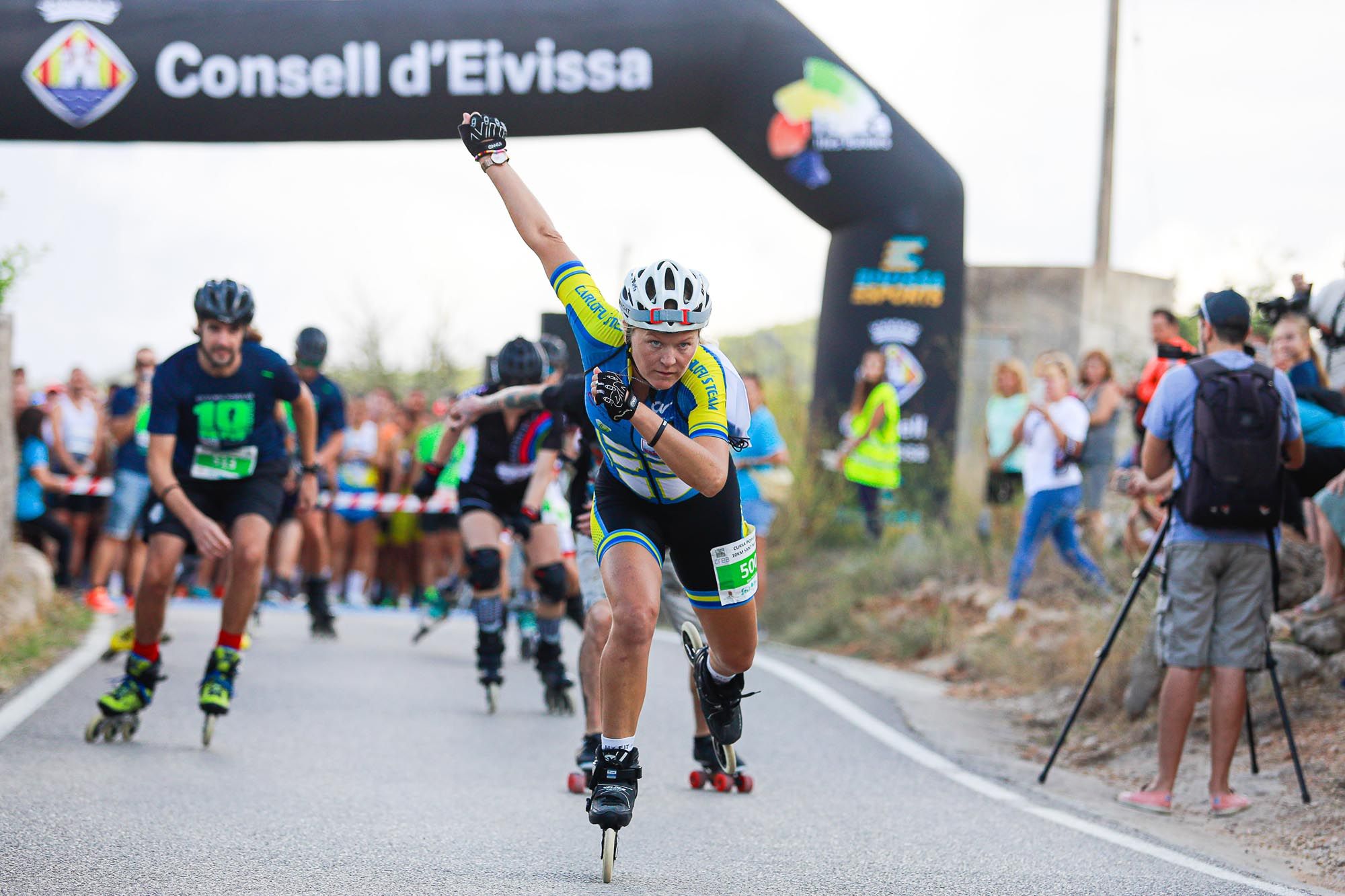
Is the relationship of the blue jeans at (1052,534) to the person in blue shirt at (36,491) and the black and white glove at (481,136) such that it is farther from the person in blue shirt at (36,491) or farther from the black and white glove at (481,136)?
the person in blue shirt at (36,491)

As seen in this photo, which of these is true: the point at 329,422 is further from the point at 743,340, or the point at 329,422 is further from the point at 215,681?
the point at 743,340

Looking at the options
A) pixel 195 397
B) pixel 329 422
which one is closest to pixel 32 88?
pixel 329 422

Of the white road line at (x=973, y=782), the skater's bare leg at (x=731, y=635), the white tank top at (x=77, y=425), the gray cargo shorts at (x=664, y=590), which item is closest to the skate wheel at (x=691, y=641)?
the skater's bare leg at (x=731, y=635)

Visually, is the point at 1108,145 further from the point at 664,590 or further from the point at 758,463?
the point at 664,590

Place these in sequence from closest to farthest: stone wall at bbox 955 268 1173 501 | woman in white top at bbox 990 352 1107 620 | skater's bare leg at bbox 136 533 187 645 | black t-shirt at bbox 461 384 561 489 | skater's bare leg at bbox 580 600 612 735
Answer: skater's bare leg at bbox 580 600 612 735 < skater's bare leg at bbox 136 533 187 645 < black t-shirt at bbox 461 384 561 489 < woman in white top at bbox 990 352 1107 620 < stone wall at bbox 955 268 1173 501

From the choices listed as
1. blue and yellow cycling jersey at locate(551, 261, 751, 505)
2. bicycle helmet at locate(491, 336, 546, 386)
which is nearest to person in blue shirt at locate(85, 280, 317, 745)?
bicycle helmet at locate(491, 336, 546, 386)

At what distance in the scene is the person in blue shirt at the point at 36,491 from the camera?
49.8ft

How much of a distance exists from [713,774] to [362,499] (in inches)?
396

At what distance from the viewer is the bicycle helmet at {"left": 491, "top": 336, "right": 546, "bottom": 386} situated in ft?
29.2

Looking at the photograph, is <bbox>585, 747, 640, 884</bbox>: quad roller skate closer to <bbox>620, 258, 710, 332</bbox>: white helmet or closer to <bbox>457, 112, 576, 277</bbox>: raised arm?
<bbox>620, 258, 710, 332</bbox>: white helmet

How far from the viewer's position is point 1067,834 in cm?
655

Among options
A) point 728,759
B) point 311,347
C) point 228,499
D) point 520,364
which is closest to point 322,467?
point 311,347

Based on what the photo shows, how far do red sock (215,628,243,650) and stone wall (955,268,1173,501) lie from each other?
14904 millimetres

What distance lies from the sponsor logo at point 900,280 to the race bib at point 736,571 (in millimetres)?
11331
